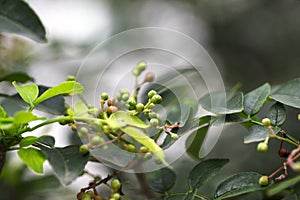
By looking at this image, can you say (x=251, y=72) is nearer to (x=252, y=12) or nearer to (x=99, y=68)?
(x=252, y=12)

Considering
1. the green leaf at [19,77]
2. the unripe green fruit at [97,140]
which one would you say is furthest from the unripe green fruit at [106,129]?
the green leaf at [19,77]

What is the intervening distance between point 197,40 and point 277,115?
1133mm

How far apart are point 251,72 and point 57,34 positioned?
0.74m

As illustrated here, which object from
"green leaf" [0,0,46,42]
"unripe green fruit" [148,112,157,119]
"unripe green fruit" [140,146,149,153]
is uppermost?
"green leaf" [0,0,46,42]

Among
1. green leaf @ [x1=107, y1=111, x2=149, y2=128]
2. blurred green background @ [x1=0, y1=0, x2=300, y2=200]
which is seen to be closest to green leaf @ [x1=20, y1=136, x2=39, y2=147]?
green leaf @ [x1=107, y1=111, x2=149, y2=128]

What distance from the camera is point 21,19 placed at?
898 millimetres

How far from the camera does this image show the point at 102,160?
2.60 feet

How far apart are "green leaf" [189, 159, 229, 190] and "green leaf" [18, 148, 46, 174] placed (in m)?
0.24

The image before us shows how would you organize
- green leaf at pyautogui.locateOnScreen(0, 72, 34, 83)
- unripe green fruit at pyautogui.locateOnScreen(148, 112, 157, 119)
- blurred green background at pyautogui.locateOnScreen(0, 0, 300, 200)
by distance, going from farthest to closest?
1. blurred green background at pyautogui.locateOnScreen(0, 0, 300, 200)
2. green leaf at pyautogui.locateOnScreen(0, 72, 34, 83)
3. unripe green fruit at pyautogui.locateOnScreen(148, 112, 157, 119)

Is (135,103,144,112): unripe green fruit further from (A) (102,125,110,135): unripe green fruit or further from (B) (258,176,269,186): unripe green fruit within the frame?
(B) (258,176,269,186): unripe green fruit

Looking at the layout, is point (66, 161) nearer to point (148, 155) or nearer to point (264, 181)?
point (148, 155)

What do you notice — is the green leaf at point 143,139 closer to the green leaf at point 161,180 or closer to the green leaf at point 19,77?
the green leaf at point 161,180

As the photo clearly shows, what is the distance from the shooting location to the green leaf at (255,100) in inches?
31.8

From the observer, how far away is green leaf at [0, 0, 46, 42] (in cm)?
89
